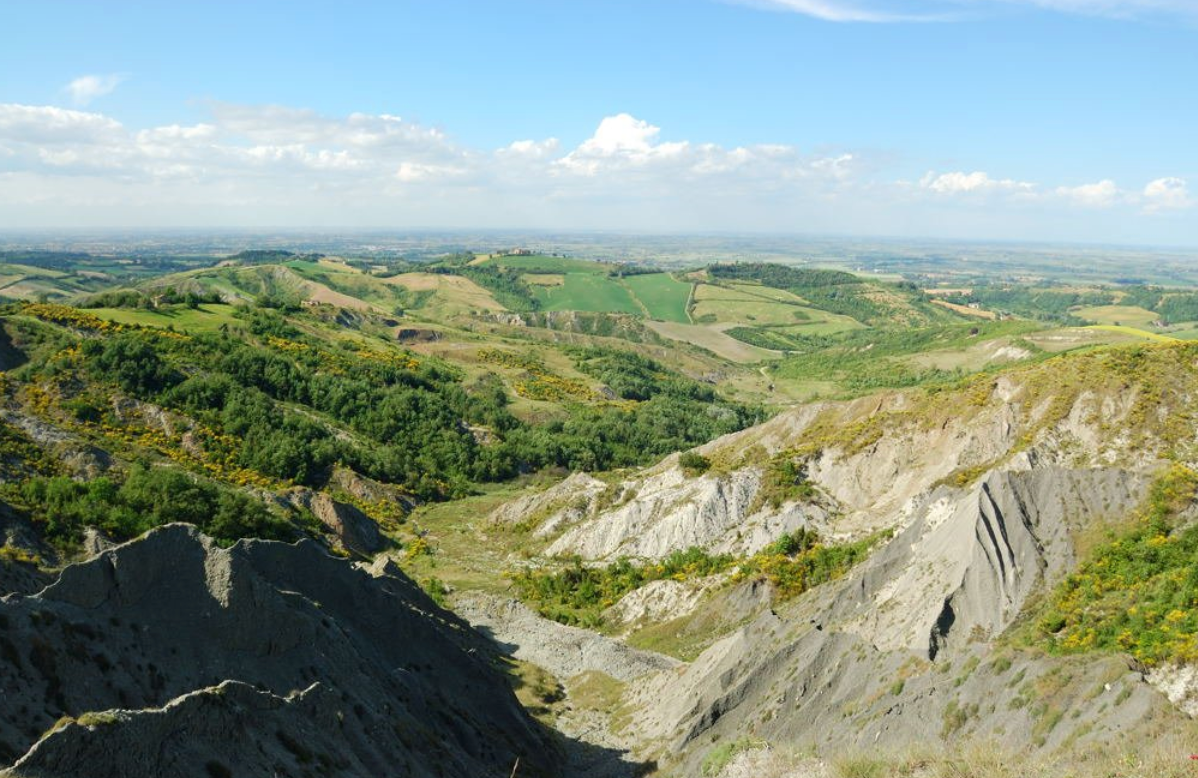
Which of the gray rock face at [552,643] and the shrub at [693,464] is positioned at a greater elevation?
the shrub at [693,464]

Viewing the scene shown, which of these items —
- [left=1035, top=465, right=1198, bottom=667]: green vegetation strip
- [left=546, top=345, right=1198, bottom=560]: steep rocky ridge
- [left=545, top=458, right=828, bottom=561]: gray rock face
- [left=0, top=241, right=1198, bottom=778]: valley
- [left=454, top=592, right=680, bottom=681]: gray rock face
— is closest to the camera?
[left=0, top=241, right=1198, bottom=778]: valley

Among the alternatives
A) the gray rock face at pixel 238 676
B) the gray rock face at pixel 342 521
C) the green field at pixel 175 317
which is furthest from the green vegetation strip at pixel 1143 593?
the green field at pixel 175 317

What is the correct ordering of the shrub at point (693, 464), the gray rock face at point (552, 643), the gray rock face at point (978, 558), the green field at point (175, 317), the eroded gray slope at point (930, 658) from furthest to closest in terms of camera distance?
1. the green field at point (175, 317)
2. the shrub at point (693, 464)
3. the gray rock face at point (552, 643)
4. the gray rock face at point (978, 558)
5. the eroded gray slope at point (930, 658)

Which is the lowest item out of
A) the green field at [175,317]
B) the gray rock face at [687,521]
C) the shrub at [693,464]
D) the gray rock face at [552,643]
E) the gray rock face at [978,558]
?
the gray rock face at [552,643]

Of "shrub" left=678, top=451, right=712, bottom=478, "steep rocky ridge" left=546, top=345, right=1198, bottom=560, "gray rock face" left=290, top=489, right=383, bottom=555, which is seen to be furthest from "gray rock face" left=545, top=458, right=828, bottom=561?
"gray rock face" left=290, top=489, right=383, bottom=555

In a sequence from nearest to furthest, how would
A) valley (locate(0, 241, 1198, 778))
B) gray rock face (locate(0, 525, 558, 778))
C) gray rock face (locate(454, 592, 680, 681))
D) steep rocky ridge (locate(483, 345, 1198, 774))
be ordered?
1. gray rock face (locate(0, 525, 558, 778))
2. valley (locate(0, 241, 1198, 778))
3. steep rocky ridge (locate(483, 345, 1198, 774))
4. gray rock face (locate(454, 592, 680, 681))

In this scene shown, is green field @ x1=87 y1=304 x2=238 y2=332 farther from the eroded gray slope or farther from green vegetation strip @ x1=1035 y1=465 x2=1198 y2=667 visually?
green vegetation strip @ x1=1035 y1=465 x2=1198 y2=667

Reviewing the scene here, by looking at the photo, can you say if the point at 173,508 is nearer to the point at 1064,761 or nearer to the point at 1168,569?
the point at 1064,761

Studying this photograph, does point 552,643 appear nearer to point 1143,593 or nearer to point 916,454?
point 916,454

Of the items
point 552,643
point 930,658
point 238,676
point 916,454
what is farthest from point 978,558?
point 238,676

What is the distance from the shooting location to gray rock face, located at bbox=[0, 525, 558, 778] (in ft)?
55.7

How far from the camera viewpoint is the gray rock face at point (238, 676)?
1697cm

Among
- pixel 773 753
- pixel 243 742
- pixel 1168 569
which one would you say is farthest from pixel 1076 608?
pixel 243 742

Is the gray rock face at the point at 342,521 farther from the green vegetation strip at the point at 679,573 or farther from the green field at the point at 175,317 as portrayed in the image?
the green field at the point at 175,317
